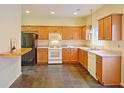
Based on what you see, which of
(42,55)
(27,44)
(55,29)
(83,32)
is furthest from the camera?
(55,29)

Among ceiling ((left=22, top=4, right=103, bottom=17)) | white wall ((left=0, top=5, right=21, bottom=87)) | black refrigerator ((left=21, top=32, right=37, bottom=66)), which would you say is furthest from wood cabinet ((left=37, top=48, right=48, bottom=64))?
white wall ((left=0, top=5, right=21, bottom=87))

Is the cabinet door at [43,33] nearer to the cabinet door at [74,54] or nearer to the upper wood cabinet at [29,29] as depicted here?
the upper wood cabinet at [29,29]

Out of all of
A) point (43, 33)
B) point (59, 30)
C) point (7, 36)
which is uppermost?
point (59, 30)

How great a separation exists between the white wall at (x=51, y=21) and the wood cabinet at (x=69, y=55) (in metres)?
1.53

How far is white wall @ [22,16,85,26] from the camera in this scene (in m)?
10.4

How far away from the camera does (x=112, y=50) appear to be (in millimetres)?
5977

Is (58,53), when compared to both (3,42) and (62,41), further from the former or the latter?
(3,42)

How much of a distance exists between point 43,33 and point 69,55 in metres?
1.80

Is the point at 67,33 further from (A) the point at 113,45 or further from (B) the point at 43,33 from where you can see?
(A) the point at 113,45

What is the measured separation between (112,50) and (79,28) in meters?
4.74

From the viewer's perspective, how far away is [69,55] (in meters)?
10.1

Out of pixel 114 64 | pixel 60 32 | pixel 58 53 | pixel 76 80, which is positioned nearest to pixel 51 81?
pixel 76 80

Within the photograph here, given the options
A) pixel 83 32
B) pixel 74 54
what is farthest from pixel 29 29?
pixel 83 32

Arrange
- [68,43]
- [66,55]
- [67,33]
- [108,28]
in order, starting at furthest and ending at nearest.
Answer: [68,43], [67,33], [66,55], [108,28]
